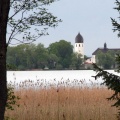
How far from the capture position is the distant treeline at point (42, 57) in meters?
30.9

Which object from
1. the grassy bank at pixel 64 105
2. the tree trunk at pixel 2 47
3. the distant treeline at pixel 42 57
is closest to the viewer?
the tree trunk at pixel 2 47

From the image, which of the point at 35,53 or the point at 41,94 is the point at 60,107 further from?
the point at 35,53

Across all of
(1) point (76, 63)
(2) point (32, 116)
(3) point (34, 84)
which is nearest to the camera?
(2) point (32, 116)

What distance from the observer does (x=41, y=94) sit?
32.1ft

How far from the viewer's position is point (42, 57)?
35.9 metres

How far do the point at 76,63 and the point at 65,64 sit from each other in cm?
488

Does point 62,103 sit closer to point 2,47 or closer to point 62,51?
point 2,47

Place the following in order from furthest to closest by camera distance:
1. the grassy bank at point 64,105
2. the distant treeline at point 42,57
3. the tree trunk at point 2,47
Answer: the distant treeline at point 42,57
the grassy bank at point 64,105
the tree trunk at point 2,47

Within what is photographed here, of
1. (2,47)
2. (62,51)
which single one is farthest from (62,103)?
(62,51)

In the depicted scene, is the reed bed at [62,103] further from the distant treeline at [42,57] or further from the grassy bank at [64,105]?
the distant treeline at [42,57]

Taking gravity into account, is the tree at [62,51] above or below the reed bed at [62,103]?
above

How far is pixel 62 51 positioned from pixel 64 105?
1859 inches

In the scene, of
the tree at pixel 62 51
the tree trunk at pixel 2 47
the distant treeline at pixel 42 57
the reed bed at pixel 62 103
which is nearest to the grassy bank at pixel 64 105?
the reed bed at pixel 62 103

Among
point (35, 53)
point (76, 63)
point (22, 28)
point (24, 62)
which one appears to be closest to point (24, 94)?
point (22, 28)
